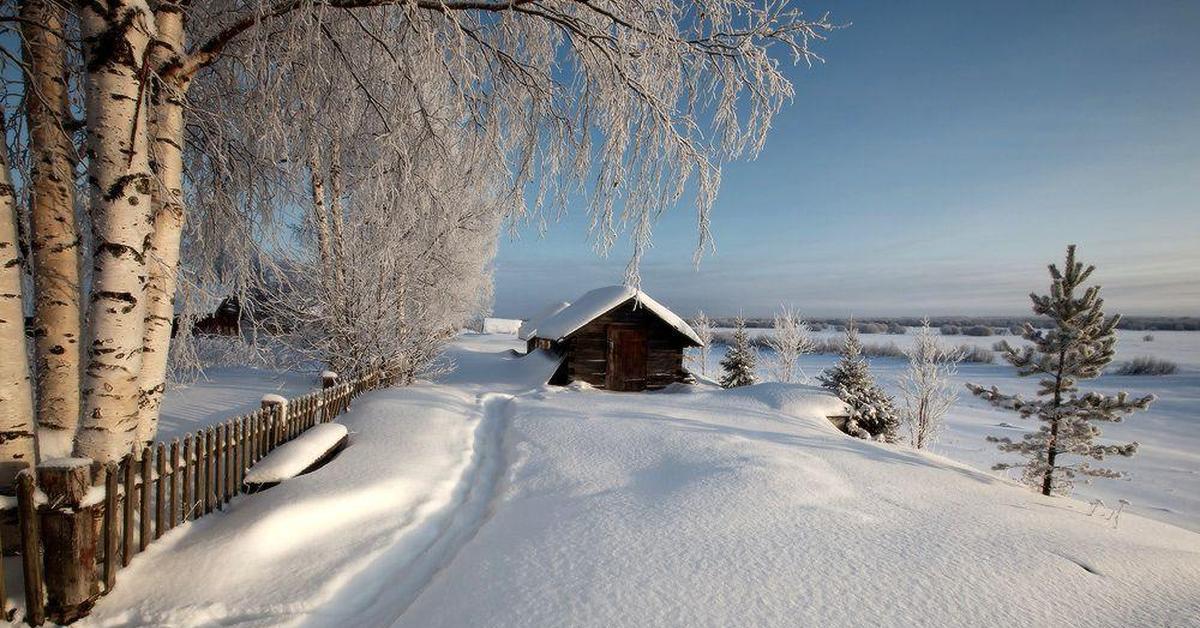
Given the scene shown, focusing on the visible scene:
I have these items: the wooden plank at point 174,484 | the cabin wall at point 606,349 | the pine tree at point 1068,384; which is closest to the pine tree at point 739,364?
the cabin wall at point 606,349

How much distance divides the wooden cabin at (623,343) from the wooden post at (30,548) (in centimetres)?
1378

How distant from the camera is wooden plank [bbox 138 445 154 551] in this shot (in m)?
3.48

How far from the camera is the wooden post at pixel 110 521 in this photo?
10.1 ft

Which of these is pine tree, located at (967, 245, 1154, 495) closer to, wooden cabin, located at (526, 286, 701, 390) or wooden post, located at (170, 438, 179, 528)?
wooden cabin, located at (526, 286, 701, 390)

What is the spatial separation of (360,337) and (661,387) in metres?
10.8

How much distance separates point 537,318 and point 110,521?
22385 millimetres

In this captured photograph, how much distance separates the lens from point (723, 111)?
12.3 ft

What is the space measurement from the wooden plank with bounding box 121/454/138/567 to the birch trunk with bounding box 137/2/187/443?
1.34ft

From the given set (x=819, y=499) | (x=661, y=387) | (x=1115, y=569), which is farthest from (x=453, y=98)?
(x=661, y=387)

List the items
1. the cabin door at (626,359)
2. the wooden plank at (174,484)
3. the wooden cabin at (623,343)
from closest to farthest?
the wooden plank at (174,484) → the wooden cabin at (623,343) → the cabin door at (626,359)

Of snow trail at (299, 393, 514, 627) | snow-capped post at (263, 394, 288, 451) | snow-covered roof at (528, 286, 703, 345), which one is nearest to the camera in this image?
snow trail at (299, 393, 514, 627)

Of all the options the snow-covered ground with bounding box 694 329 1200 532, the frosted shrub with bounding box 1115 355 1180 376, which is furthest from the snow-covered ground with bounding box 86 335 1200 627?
the frosted shrub with bounding box 1115 355 1180 376

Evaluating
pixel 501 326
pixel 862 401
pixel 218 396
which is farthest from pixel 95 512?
pixel 501 326

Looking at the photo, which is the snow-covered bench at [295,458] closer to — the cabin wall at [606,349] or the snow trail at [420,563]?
the snow trail at [420,563]
